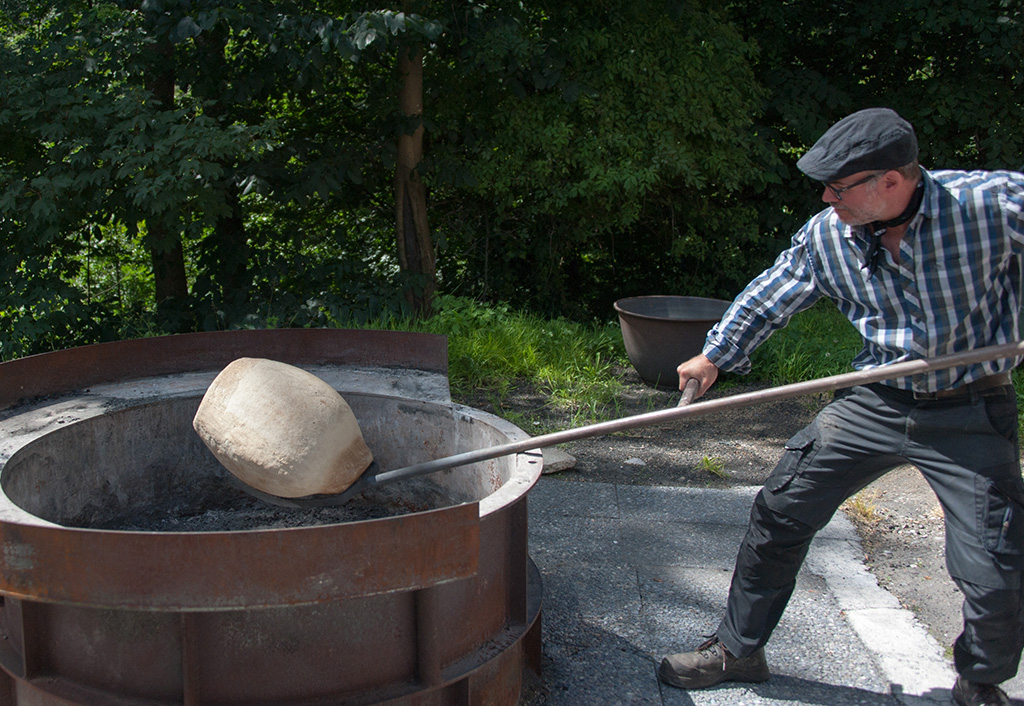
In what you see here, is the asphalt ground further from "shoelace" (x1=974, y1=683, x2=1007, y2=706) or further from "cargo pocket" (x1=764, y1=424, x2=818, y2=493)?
"cargo pocket" (x1=764, y1=424, x2=818, y2=493)

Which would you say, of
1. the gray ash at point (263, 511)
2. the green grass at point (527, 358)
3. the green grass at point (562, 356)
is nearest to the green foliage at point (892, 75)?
the green grass at point (562, 356)

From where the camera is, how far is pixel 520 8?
23.2 feet

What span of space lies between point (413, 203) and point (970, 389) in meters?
5.44

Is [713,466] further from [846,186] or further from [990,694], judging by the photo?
[846,186]

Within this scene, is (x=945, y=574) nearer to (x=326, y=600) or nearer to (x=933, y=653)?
(x=933, y=653)

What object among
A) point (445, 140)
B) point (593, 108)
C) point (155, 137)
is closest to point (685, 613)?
point (155, 137)

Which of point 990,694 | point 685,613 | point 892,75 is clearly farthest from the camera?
point 892,75

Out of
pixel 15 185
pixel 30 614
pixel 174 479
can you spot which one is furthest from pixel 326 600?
pixel 15 185

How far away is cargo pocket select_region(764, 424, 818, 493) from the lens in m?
2.72

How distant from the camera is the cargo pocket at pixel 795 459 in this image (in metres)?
2.72

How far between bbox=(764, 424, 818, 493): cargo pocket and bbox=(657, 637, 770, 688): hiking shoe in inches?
22.2

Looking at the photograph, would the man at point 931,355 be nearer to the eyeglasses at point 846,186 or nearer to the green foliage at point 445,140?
the eyeglasses at point 846,186

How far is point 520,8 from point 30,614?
19.8 ft

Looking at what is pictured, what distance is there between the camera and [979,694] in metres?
2.68
